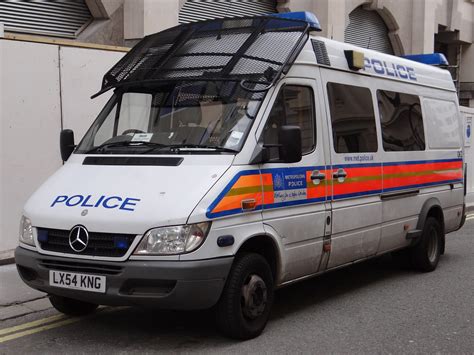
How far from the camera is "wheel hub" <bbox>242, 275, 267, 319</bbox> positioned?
5.31 meters

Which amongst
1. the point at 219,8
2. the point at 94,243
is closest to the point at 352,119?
the point at 94,243

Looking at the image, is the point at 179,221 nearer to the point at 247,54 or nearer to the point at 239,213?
the point at 239,213

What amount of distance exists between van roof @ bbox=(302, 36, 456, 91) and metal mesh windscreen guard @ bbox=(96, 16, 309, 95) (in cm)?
25

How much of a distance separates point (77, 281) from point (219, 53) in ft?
7.75

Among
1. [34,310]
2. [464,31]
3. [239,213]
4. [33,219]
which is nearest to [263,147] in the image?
[239,213]

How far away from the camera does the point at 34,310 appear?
21.0ft

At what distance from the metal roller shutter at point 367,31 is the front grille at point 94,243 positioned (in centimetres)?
1549

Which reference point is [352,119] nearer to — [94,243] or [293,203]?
[293,203]

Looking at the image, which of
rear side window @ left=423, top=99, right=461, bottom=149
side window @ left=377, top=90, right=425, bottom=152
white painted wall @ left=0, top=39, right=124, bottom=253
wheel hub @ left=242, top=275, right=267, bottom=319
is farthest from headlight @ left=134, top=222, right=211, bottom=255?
rear side window @ left=423, top=99, right=461, bottom=149

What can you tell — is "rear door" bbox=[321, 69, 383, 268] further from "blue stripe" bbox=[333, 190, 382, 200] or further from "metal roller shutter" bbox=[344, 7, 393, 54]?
"metal roller shutter" bbox=[344, 7, 393, 54]

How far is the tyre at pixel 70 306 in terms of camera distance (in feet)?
19.5

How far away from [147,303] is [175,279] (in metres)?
0.30

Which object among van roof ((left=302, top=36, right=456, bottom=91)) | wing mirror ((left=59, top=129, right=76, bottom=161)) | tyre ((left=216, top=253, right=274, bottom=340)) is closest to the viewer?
tyre ((left=216, top=253, right=274, bottom=340))

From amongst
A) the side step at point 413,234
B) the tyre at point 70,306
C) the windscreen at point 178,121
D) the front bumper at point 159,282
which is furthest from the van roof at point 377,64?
the tyre at point 70,306
